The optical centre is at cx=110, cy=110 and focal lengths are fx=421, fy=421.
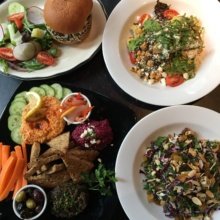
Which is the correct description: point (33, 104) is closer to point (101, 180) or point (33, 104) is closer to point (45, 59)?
point (45, 59)

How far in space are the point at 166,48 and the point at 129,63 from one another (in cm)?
18

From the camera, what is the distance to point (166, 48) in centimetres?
185

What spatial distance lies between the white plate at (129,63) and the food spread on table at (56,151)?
195 mm

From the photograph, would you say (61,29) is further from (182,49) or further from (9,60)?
(182,49)

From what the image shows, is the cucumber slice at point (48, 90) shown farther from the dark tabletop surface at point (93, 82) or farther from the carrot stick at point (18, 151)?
the carrot stick at point (18, 151)

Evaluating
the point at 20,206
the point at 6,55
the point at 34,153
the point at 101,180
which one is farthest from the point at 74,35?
the point at 20,206

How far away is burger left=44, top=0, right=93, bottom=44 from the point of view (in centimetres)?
179

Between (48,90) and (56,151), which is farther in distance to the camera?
(48,90)

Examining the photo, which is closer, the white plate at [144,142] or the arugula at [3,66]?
the white plate at [144,142]

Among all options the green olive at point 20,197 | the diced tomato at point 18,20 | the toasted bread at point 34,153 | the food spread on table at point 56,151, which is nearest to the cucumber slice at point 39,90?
the food spread on table at point 56,151

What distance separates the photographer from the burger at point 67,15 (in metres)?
1.79

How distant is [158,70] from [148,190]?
1.73ft

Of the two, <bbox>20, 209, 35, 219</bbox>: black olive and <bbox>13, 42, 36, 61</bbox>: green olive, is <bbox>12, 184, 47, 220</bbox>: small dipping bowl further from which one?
<bbox>13, 42, 36, 61</bbox>: green olive

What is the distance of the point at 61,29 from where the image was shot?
1817 mm
